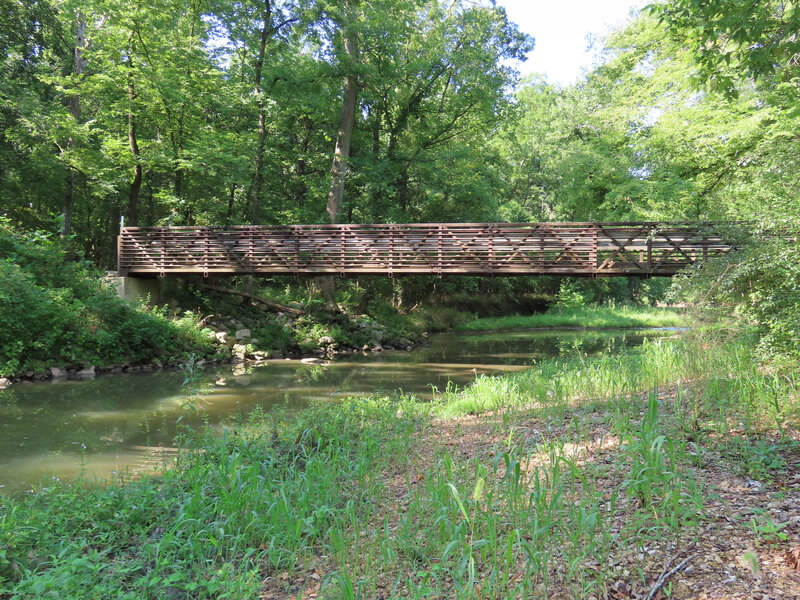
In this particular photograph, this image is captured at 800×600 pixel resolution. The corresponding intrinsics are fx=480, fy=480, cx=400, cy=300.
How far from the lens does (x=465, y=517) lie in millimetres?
2797

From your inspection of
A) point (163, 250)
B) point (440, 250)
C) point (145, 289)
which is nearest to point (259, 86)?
point (163, 250)

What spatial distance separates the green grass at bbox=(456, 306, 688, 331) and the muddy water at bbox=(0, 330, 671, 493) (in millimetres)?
9191

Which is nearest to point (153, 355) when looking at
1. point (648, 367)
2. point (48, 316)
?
point (48, 316)

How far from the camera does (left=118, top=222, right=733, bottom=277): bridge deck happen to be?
513 inches

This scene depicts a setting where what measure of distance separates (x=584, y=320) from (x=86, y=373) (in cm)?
2308

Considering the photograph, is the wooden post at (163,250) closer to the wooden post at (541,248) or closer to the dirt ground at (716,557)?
the wooden post at (541,248)

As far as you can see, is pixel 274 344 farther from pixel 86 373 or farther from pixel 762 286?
pixel 762 286

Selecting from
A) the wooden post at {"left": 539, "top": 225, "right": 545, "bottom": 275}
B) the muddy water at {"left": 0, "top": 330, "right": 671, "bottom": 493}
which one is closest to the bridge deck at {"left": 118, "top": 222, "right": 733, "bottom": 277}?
the wooden post at {"left": 539, "top": 225, "right": 545, "bottom": 275}

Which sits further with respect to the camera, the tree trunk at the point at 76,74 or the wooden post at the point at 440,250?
the tree trunk at the point at 76,74

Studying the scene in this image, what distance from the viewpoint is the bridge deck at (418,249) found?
13023mm

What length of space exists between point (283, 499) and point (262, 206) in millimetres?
18951

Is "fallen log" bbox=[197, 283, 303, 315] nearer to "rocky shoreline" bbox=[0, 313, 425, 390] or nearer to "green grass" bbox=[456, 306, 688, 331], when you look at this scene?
"rocky shoreline" bbox=[0, 313, 425, 390]

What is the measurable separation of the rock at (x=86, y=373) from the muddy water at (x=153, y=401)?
59cm

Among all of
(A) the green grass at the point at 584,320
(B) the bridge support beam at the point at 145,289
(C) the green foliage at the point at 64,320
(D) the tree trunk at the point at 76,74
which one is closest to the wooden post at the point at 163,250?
(B) the bridge support beam at the point at 145,289
